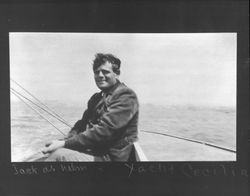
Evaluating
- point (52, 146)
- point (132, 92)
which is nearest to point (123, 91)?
point (132, 92)

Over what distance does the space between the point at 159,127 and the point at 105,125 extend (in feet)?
0.42

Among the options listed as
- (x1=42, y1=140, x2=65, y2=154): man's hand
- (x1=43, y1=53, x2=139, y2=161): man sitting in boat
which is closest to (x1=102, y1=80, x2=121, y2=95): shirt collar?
(x1=43, y1=53, x2=139, y2=161): man sitting in boat

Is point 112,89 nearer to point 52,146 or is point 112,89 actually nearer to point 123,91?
point 123,91

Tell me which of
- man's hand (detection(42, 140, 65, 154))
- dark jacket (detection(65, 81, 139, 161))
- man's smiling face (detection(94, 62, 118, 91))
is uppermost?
man's smiling face (detection(94, 62, 118, 91))

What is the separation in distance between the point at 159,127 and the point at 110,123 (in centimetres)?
12

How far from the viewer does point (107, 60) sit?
32.5 inches

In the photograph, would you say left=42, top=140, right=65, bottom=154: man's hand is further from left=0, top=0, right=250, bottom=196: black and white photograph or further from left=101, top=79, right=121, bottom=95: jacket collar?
left=101, top=79, right=121, bottom=95: jacket collar

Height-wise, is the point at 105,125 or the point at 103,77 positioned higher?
the point at 103,77

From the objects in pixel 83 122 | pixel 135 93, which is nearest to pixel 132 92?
pixel 135 93

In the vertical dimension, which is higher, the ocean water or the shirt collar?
the shirt collar

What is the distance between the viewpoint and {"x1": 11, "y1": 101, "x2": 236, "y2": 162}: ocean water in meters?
0.82

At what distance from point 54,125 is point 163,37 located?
0.33m

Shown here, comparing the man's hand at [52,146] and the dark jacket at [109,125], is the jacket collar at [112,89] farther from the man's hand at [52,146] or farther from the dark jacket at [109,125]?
the man's hand at [52,146]

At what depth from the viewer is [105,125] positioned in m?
0.82
